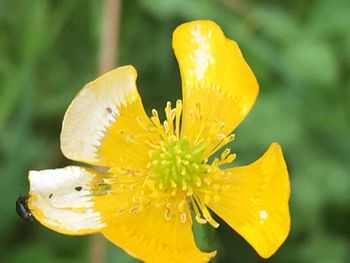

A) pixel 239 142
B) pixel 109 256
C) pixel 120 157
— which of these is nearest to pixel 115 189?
pixel 120 157

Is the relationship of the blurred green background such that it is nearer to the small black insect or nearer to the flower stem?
the flower stem

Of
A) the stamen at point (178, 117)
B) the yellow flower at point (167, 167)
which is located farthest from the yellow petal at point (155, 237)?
the stamen at point (178, 117)

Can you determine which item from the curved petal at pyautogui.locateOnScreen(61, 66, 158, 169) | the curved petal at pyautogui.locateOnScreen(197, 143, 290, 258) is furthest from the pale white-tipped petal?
the curved petal at pyautogui.locateOnScreen(197, 143, 290, 258)

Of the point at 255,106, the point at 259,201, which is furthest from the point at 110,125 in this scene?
the point at 255,106

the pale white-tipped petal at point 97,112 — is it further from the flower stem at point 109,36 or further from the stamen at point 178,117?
the flower stem at point 109,36

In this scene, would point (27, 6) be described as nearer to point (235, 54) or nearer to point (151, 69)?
point (151, 69)

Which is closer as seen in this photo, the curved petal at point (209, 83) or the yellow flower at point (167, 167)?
the yellow flower at point (167, 167)

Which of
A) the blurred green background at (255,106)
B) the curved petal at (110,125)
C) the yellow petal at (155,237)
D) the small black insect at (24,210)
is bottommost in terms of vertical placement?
the blurred green background at (255,106)

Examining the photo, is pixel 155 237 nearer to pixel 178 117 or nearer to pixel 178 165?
pixel 178 165
